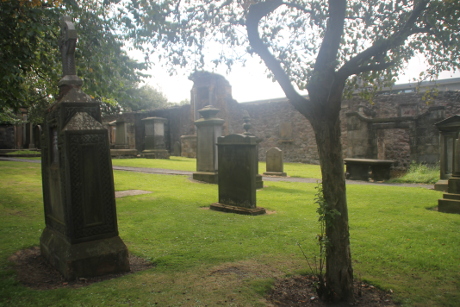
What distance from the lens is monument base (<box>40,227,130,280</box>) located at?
351 cm

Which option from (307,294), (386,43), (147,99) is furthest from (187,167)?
(147,99)

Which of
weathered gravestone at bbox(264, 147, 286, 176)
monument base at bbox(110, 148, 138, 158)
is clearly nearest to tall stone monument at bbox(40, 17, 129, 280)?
weathered gravestone at bbox(264, 147, 286, 176)

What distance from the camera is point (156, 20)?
475 centimetres

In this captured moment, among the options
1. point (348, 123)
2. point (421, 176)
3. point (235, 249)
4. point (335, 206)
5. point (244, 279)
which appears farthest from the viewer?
point (348, 123)

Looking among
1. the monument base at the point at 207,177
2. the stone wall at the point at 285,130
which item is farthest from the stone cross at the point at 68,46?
the stone wall at the point at 285,130

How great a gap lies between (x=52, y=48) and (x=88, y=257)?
7303 mm

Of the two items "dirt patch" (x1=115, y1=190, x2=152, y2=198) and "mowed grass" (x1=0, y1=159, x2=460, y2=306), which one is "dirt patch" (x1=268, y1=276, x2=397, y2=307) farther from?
"dirt patch" (x1=115, y1=190, x2=152, y2=198)

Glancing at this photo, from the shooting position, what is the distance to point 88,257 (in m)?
3.58

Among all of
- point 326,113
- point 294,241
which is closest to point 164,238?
point 294,241

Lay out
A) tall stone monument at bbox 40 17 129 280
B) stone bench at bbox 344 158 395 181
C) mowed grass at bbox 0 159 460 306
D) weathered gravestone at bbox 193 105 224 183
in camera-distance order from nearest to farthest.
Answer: mowed grass at bbox 0 159 460 306 → tall stone monument at bbox 40 17 129 280 → weathered gravestone at bbox 193 105 224 183 → stone bench at bbox 344 158 395 181

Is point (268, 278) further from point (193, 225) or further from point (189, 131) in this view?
point (189, 131)

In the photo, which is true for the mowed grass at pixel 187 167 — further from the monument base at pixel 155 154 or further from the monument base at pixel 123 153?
the monument base at pixel 155 154

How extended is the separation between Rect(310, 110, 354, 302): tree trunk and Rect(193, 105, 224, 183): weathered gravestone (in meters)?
8.03

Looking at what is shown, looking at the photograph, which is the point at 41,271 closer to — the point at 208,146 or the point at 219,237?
the point at 219,237
